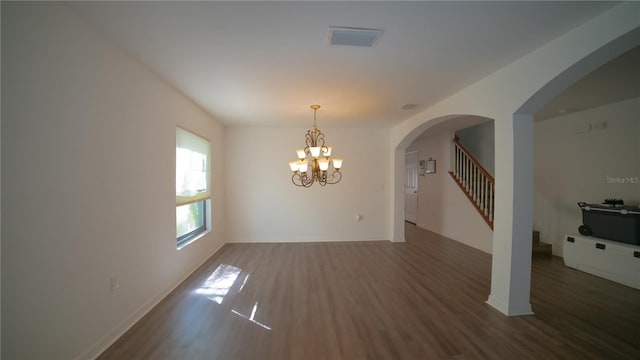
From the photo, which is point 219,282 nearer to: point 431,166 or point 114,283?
point 114,283

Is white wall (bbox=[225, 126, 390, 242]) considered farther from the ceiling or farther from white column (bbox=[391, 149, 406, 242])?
the ceiling

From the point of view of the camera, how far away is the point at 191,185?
12.3ft

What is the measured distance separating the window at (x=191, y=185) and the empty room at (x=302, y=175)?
1.6 inches

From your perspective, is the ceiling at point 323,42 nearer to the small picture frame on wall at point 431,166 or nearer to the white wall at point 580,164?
the white wall at point 580,164

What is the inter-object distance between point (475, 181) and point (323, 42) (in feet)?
15.8

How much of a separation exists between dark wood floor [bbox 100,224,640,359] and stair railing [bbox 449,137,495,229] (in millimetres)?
1253

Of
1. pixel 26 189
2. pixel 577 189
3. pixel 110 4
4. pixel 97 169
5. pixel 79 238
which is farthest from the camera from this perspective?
pixel 577 189

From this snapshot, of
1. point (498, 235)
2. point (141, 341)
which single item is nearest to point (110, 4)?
point (141, 341)

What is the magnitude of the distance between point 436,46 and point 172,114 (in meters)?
3.13

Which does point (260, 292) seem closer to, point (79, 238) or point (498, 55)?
point (79, 238)

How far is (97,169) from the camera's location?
1.90 metres

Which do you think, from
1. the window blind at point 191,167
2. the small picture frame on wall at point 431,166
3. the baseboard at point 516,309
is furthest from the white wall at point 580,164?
the window blind at point 191,167

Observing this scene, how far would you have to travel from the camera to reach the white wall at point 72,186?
1.35 metres

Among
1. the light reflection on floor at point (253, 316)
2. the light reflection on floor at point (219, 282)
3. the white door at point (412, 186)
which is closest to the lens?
the light reflection on floor at point (253, 316)
